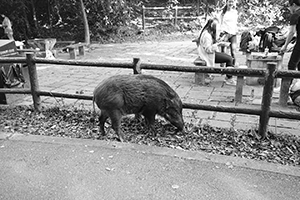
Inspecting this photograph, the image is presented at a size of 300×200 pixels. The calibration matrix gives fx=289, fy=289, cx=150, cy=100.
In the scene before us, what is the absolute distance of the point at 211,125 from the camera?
427 cm

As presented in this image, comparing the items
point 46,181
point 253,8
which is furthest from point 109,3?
point 46,181

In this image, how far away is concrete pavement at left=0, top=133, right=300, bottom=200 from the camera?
272cm

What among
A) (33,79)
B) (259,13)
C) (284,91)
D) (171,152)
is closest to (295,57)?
(284,91)

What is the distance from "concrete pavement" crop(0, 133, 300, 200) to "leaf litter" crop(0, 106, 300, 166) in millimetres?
253

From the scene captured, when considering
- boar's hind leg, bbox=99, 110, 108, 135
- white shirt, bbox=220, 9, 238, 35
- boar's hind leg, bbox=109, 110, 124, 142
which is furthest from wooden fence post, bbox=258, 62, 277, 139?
white shirt, bbox=220, 9, 238, 35

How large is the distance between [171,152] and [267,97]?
4.48 feet

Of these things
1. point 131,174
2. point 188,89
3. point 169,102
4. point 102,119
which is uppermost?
point 169,102

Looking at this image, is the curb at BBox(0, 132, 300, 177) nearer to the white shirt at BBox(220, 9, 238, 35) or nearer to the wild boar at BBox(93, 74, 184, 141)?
the wild boar at BBox(93, 74, 184, 141)

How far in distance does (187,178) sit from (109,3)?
14185mm

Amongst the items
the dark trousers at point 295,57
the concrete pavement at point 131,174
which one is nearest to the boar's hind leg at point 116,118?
the concrete pavement at point 131,174

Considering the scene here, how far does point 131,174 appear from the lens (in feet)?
10.0

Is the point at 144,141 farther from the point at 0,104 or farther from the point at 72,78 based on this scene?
the point at 72,78

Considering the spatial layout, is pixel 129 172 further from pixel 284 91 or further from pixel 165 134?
pixel 284 91

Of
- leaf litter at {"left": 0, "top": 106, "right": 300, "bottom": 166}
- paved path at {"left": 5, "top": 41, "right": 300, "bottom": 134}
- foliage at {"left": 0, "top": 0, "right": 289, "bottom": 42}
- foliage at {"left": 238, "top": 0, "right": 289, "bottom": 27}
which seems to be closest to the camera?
leaf litter at {"left": 0, "top": 106, "right": 300, "bottom": 166}
